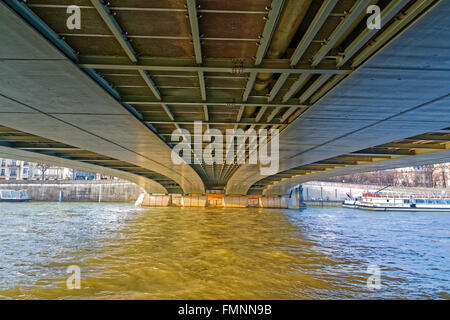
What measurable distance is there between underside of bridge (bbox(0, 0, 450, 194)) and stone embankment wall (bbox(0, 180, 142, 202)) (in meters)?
58.6

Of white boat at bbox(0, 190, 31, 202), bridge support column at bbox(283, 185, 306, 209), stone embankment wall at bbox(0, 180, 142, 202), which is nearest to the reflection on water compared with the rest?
bridge support column at bbox(283, 185, 306, 209)

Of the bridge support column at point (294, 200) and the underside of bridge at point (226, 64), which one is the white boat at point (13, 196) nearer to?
the bridge support column at point (294, 200)

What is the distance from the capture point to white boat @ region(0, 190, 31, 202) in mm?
62525

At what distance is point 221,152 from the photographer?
61.4ft

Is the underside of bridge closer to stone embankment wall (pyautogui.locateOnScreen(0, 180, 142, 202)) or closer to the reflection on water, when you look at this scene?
the reflection on water

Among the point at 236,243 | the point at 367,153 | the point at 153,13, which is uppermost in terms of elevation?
the point at 153,13

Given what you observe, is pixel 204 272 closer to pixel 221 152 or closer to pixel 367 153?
pixel 221 152

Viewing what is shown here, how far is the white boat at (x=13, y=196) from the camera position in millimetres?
62525

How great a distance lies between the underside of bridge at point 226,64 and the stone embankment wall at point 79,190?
58.6m

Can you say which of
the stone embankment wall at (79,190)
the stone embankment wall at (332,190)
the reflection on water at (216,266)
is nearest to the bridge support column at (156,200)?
the stone embankment wall at (79,190)

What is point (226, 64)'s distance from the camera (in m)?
6.93

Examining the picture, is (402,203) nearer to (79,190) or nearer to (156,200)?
(156,200)
